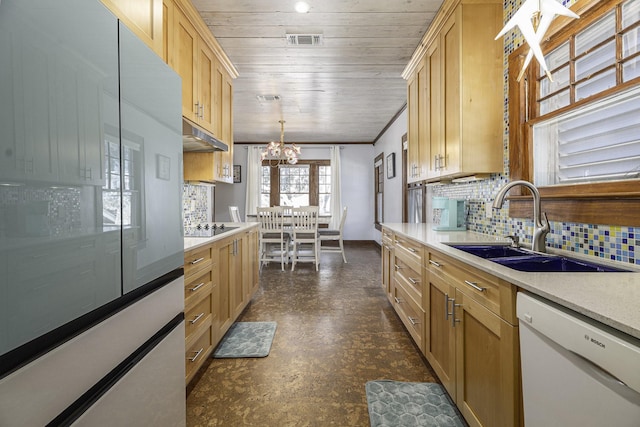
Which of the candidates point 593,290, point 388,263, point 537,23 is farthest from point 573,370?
point 388,263

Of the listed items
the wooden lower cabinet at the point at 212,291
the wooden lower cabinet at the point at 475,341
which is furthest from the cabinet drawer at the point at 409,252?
the wooden lower cabinet at the point at 212,291

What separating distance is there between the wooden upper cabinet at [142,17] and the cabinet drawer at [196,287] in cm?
118

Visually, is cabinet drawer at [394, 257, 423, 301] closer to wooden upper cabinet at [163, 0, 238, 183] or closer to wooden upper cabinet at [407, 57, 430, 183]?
wooden upper cabinet at [407, 57, 430, 183]

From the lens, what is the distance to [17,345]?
55 cm

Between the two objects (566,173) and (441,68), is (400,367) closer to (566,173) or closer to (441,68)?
(566,173)

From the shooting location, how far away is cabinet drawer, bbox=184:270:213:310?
167 centimetres

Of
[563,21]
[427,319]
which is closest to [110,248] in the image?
[427,319]

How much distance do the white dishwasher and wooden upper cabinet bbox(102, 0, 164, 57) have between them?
178 centimetres

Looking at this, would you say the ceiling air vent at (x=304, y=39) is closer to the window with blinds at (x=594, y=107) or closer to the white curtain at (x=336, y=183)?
the window with blinds at (x=594, y=107)

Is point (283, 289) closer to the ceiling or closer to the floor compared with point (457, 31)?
closer to the floor

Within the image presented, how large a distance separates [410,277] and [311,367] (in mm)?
951

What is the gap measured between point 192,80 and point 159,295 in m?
1.84

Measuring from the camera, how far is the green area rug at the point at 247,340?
2250 millimetres

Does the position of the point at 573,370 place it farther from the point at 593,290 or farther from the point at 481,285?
the point at 481,285
